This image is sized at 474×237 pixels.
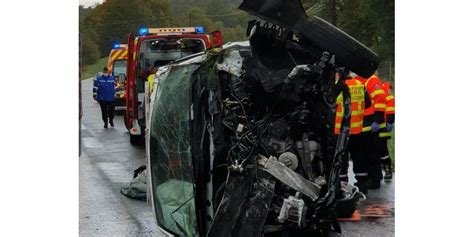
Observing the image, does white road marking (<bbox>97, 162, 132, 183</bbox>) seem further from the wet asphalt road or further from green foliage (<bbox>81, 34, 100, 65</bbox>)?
green foliage (<bbox>81, 34, 100, 65</bbox>)

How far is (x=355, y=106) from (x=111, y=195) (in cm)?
186

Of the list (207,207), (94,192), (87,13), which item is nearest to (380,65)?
(207,207)

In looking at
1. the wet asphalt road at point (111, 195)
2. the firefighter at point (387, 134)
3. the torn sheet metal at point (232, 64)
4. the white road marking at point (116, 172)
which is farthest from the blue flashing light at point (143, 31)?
the firefighter at point (387, 134)

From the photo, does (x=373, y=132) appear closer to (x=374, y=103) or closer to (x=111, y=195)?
(x=374, y=103)

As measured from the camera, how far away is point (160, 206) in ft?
16.1

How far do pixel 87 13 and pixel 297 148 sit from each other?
60.9 inches

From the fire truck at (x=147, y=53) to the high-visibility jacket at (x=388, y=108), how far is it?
1.08 meters

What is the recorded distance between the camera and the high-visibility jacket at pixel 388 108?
5.05m

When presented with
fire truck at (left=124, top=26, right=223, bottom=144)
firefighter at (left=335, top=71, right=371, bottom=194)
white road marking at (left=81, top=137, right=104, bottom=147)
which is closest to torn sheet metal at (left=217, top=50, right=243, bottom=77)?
fire truck at (left=124, top=26, right=223, bottom=144)

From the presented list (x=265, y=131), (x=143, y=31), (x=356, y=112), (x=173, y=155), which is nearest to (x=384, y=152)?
(x=356, y=112)

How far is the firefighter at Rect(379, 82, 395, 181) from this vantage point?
17.2ft

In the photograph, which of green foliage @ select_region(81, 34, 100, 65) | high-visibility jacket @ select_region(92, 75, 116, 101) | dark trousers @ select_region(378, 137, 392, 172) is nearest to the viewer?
green foliage @ select_region(81, 34, 100, 65)

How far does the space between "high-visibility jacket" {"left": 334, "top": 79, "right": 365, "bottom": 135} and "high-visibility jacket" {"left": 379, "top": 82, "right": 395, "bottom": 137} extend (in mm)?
174

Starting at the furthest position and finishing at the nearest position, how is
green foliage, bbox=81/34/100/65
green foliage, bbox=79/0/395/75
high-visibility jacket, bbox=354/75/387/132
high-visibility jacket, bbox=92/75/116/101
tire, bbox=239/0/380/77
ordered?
1. high-visibility jacket, bbox=92/75/116/101
2. high-visibility jacket, bbox=354/75/387/132
3. green foliage, bbox=81/34/100/65
4. green foliage, bbox=79/0/395/75
5. tire, bbox=239/0/380/77
